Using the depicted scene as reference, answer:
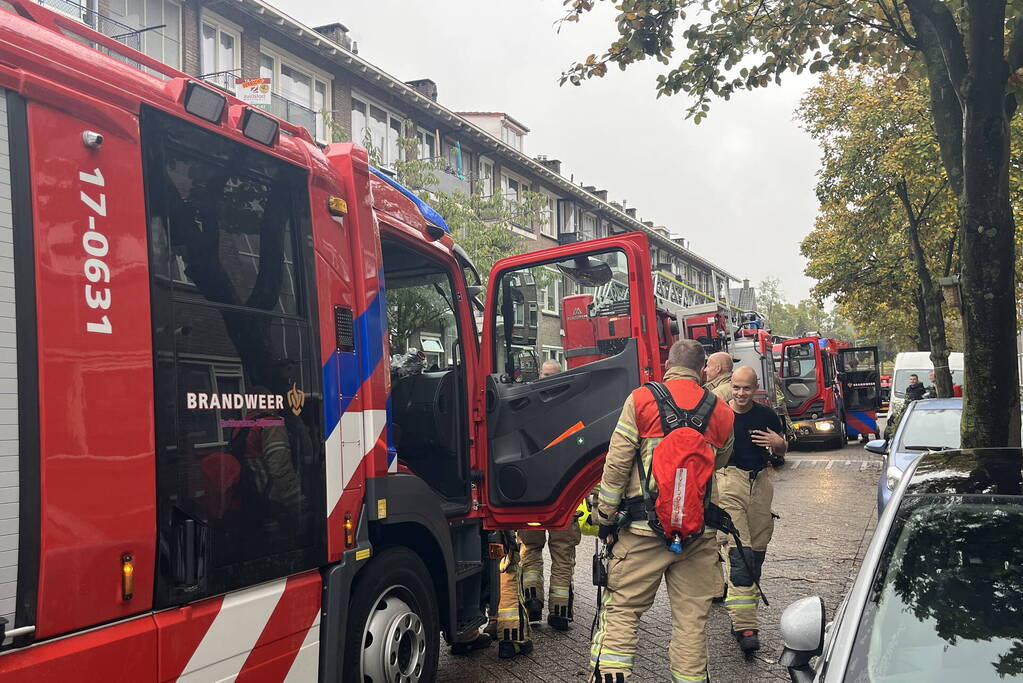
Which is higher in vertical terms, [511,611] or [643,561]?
[643,561]

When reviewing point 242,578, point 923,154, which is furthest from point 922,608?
point 923,154

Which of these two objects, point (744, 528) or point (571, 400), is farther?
point (744, 528)

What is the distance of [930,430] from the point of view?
856cm

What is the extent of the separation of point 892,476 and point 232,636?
5.95 metres

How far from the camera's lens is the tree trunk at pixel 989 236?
5699 mm

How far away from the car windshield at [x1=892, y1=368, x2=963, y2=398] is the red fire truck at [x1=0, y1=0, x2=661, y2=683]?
67.1 feet

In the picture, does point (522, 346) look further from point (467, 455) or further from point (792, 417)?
point (792, 417)

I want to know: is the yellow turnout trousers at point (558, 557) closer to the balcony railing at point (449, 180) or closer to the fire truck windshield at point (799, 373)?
the fire truck windshield at point (799, 373)

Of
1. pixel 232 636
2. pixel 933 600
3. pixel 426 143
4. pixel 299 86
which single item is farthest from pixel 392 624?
pixel 426 143

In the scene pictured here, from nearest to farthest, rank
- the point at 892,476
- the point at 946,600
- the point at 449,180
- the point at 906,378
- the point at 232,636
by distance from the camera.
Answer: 1. the point at 946,600
2. the point at 232,636
3. the point at 892,476
4. the point at 906,378
5. the point at 449,180

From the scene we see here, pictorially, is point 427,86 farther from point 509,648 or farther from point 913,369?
point 509,648

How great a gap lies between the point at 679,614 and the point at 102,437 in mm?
2728

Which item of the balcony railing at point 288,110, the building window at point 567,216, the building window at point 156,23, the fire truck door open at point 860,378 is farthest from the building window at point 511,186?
the building window at point 156,23

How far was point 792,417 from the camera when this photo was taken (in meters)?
22.3
